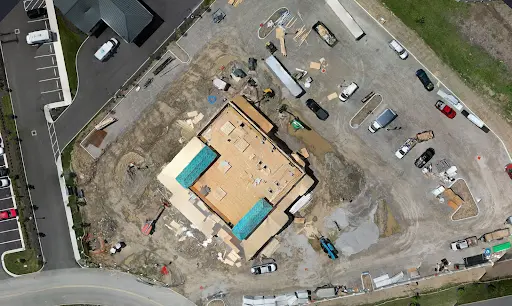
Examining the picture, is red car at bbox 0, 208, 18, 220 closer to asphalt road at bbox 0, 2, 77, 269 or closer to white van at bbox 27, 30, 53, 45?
asphalt road at bbox 0, 2, 77, 269

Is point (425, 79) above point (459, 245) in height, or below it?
above

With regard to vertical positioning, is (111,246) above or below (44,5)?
Answer: below

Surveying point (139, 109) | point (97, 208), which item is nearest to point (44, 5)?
point (139, 109)

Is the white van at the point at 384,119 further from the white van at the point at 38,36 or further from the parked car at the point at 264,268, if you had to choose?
the white van at the point at 38,36

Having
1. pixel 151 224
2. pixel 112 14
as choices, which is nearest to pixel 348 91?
pixel 151 224

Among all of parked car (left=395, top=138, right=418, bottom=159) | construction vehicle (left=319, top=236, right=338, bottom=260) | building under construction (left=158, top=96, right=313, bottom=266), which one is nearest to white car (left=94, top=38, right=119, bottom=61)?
building under construction (left=158, top=96, right=313, bottom=266)

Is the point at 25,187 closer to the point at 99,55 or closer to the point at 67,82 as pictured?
the point at 67,82

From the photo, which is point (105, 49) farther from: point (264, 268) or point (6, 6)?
point (264, 268)
